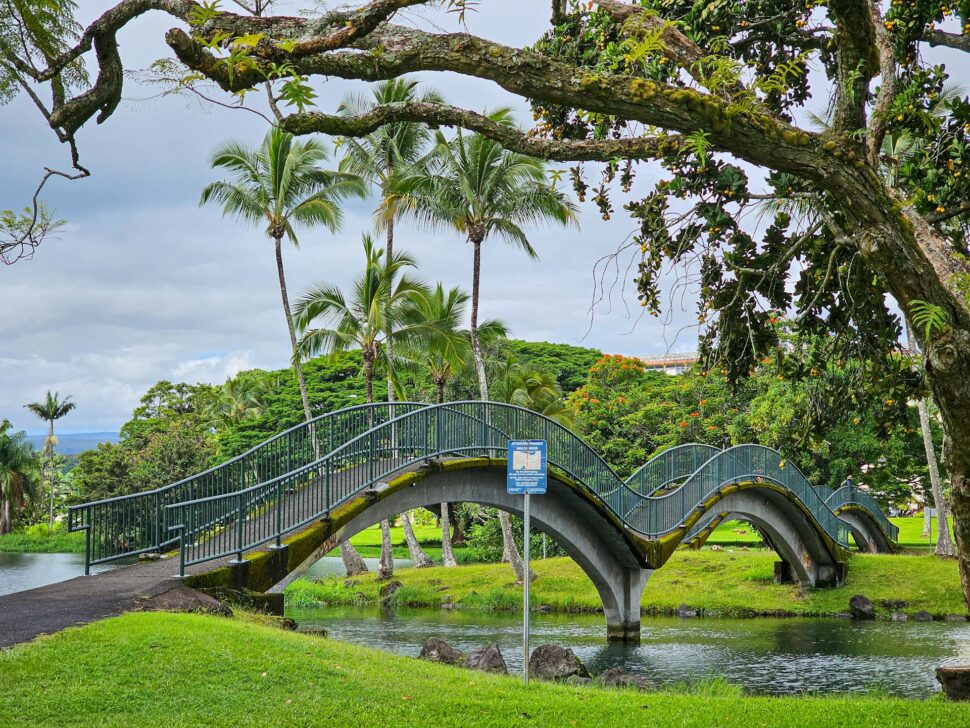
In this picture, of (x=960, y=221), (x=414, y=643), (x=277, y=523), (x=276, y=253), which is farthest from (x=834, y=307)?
(x=276, y=253)

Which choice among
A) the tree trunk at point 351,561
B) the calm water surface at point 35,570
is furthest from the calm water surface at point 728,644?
the calm water surface at point 35,570

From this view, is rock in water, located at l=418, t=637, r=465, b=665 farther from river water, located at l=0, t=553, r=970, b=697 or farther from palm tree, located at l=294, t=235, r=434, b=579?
palm tree, located at l=294, t=235, r=434, b=579

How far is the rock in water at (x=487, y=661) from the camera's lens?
50.3 ft

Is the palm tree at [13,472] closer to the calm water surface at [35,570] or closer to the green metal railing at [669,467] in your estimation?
the calm water surface at [35,570]

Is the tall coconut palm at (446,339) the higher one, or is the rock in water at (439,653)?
the tall coconut palm at (446,339)

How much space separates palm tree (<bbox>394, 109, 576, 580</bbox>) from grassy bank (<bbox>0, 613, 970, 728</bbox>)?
1921 centimetres

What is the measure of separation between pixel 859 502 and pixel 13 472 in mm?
52890

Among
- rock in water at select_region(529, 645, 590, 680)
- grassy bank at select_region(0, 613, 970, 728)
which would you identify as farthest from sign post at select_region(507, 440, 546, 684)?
rock in water at select_region(529, 645, 590, 680)

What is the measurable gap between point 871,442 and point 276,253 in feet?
81.1

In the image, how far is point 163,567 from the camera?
1339 centimetres

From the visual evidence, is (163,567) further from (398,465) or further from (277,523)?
(398,465)

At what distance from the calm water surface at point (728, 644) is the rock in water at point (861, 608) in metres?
1.05

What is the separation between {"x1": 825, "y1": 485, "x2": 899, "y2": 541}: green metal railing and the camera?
36672 mm

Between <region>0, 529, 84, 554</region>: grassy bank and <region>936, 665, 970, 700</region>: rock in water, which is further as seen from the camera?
<region>0, 529, 84, 554</region>: grassy bank
